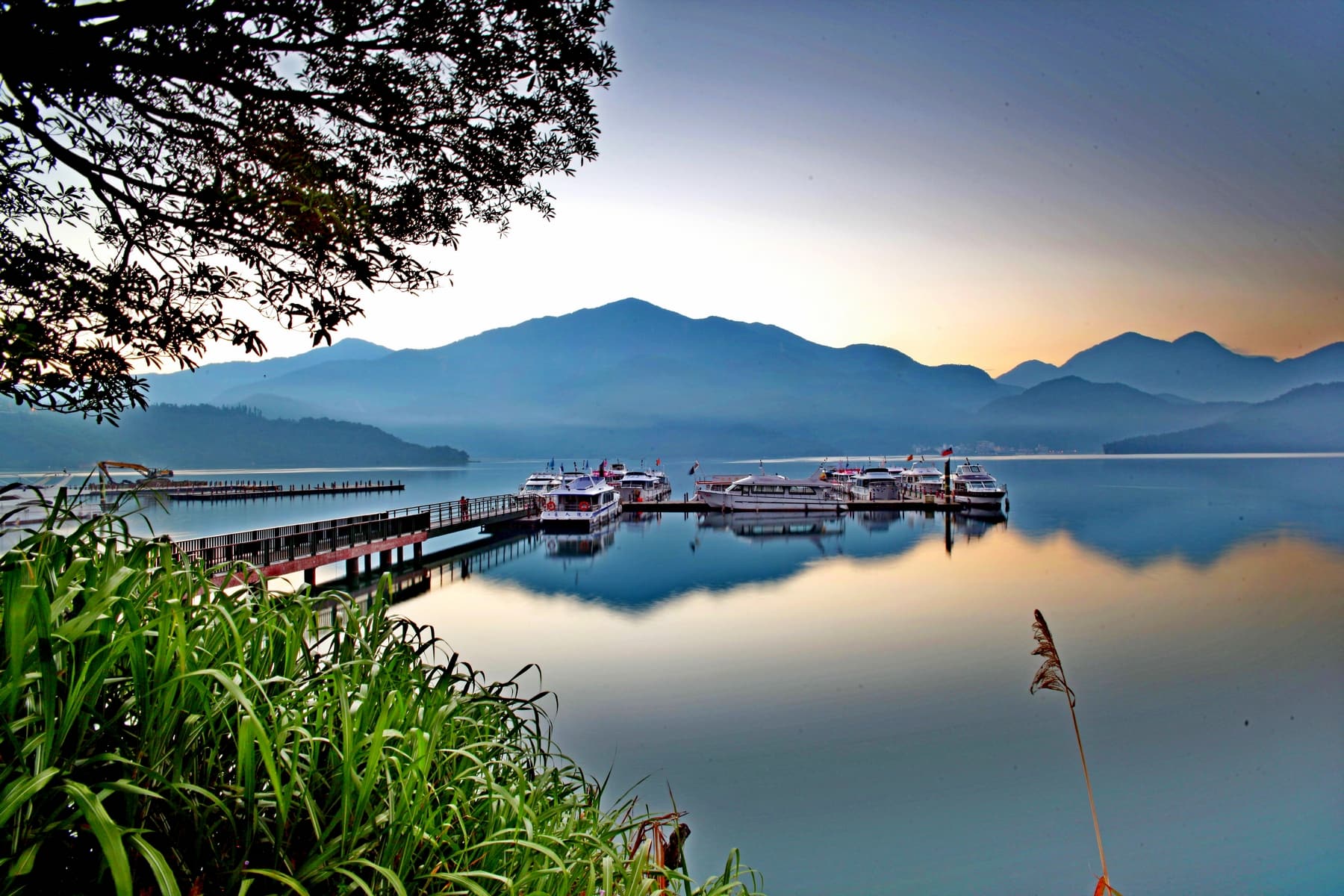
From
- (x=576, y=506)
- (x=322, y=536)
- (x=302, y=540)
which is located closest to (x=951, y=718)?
(x=302, y=540)

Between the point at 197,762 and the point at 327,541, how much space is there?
18811mm

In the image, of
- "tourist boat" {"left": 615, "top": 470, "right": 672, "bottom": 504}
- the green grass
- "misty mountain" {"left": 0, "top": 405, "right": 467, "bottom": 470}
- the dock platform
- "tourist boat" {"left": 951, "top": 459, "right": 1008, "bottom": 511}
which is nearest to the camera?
the green grass

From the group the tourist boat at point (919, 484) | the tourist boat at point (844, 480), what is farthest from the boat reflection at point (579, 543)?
the tourist boat at point (919, 484)

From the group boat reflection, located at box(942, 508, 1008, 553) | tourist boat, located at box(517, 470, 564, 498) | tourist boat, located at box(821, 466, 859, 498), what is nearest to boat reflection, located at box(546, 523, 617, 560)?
tourist boat, located at box(517, 470, 564, 498)

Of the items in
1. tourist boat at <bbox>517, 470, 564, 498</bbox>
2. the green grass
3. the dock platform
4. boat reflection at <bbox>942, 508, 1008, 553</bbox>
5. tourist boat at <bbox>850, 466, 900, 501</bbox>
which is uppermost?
the green grass

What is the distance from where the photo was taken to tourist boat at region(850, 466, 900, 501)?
5031cm

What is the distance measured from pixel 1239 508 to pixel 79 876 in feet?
205

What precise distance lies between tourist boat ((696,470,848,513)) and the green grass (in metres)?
41.5

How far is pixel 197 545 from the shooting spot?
16219 mm

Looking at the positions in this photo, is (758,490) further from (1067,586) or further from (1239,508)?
(1239,508)

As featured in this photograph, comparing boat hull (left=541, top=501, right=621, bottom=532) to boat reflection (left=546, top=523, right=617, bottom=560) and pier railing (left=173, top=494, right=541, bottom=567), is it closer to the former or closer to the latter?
boat reflection (left=546, top=523, right=617, bottom=560)

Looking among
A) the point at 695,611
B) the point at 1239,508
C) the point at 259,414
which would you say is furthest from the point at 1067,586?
the point at 259,414

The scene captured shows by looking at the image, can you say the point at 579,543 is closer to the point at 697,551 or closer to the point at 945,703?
the point at 697,551

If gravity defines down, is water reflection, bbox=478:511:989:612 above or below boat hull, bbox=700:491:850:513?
below
